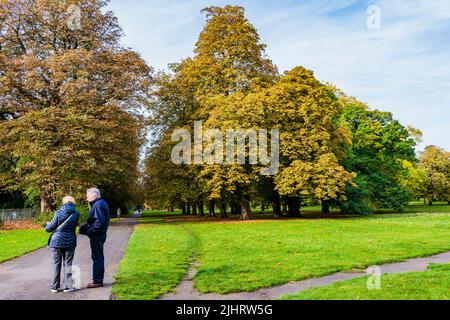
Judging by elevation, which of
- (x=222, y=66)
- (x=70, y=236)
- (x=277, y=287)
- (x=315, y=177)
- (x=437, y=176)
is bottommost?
(x=277, y=287)

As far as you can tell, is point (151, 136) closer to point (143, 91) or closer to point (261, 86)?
point (143, 91)

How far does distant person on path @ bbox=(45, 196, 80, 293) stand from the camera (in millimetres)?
9266

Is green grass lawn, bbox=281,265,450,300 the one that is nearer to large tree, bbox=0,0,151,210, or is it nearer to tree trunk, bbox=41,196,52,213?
large tree, bbox=0,0,151,210

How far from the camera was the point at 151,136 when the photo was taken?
45.9 metres

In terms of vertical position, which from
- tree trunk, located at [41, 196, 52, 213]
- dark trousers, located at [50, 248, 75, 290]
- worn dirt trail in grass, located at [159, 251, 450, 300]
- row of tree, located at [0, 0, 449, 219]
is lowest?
worn dirt trail in grass, located at [159, 251, 450, 300]

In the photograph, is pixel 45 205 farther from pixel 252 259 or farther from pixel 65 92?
pixel 252 259

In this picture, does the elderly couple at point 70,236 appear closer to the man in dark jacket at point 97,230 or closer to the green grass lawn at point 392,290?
the man in dark jacket at point 97,230

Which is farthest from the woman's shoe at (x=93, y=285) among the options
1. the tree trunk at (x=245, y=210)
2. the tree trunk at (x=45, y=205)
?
the tree trunk at (x=245, y=210)

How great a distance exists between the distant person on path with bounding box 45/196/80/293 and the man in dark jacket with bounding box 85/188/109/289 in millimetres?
373

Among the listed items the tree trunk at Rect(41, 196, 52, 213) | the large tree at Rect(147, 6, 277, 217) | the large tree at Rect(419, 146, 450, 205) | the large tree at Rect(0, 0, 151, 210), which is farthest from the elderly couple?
the large tree at Rect(419, 146, 450, 205)

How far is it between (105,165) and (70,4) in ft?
45.1

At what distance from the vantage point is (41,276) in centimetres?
1114

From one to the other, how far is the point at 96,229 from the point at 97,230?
0.13ft

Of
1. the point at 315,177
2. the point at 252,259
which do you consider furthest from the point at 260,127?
the point at 252,259
